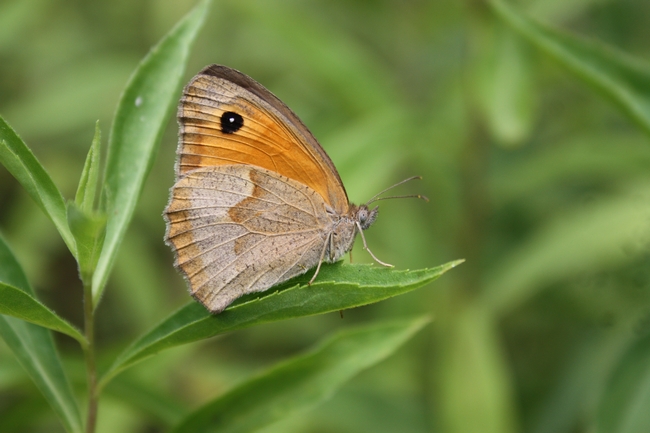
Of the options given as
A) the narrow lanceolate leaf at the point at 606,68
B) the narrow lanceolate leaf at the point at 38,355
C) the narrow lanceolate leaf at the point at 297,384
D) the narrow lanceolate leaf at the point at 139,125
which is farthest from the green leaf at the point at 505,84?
the narrow lanceolate leaf at the point at 38,355

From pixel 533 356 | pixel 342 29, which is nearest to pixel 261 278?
pixel 533 356

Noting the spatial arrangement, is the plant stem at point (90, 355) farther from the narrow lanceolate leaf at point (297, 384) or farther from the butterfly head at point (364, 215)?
the butterfly head at point (364, 215)

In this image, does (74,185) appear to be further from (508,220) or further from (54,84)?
(508,220)

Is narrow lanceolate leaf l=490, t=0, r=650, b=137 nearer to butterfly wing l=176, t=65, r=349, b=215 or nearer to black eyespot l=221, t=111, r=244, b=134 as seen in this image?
butterfly wing l=176, t=65, r=349, b=215

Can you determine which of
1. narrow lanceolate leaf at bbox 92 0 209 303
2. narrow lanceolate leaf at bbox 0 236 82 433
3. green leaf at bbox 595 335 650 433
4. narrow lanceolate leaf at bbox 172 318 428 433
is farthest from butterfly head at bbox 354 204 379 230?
narrow lanceolate leaf at bbox 0 236 82 433

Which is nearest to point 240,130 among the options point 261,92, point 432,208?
point 261,92

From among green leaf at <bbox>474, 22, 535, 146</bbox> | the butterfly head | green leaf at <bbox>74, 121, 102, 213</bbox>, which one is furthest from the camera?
green leaf at <bbox>474, 22, 535, 146</bbox>
